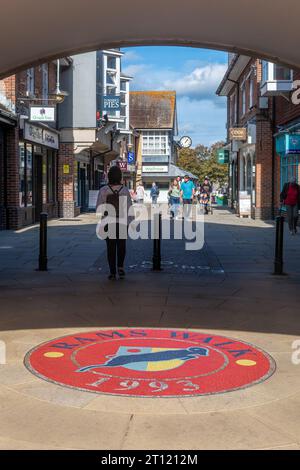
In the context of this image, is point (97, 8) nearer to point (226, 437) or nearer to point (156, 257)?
point (156, 257)

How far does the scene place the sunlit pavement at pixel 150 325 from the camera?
12.6ft

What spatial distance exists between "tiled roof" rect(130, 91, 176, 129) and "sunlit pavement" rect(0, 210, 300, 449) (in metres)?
54.4

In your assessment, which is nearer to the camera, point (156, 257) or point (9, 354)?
point (9, 354)

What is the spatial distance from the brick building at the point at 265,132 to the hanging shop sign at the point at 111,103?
18.6 feet

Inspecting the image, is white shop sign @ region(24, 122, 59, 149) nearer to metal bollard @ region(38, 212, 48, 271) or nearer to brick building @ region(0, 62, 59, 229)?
brick building @ region(0, 62, 59, 229)

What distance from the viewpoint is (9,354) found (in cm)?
564

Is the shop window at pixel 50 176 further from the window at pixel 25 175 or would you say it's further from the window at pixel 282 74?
the window at pixel 282 74

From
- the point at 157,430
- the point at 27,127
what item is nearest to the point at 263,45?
the point at 157,430

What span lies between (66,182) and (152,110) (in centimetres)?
4574

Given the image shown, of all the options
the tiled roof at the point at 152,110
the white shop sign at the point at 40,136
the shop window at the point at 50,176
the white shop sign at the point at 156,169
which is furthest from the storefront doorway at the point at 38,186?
the white shop sign at the point at 156,169

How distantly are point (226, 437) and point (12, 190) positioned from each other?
15796 mm

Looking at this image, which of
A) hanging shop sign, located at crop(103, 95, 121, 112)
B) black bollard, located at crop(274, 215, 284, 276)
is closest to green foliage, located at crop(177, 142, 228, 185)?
hanging shop sign, located at crop(103, 95, 121, 112)

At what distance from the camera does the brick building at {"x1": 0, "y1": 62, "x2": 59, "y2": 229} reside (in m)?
18.4
